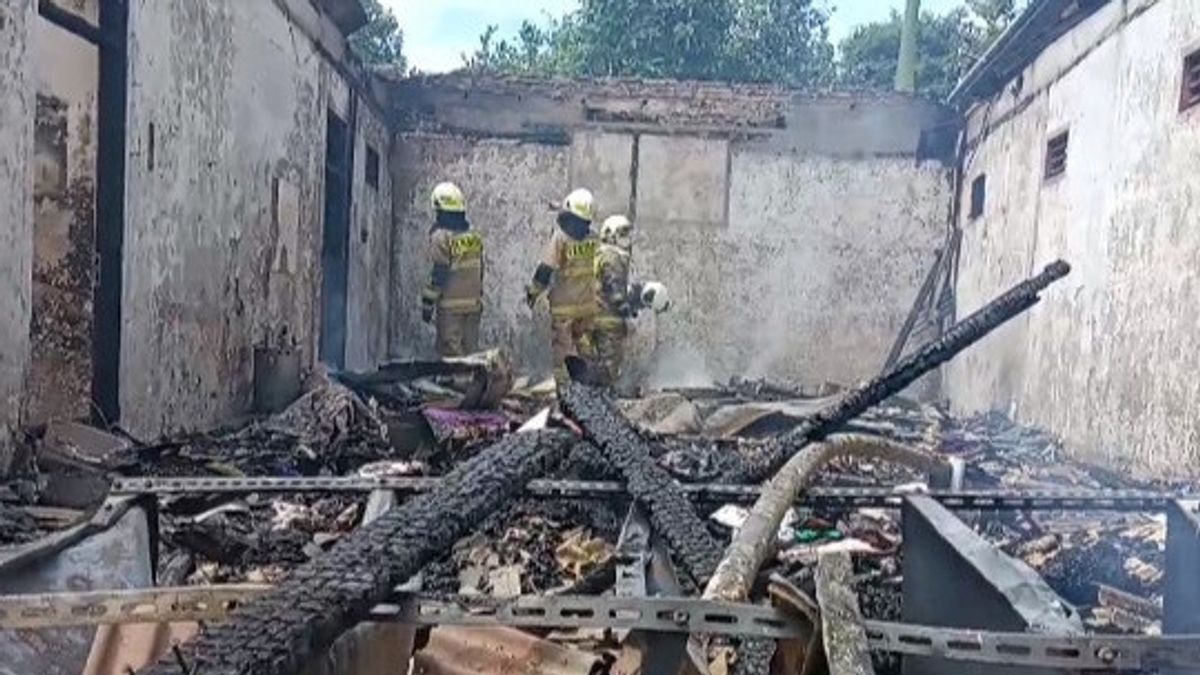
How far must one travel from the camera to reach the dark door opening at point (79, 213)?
5.37 m

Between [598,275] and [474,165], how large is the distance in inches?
205

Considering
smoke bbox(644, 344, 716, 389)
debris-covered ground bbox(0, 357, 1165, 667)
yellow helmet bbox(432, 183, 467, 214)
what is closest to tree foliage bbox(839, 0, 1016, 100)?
smoke bbox(644, 344, 716, 389)

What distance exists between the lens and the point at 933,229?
559 inches

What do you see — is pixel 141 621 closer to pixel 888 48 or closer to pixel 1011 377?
pixel 1011 377

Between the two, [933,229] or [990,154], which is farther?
[933,229]

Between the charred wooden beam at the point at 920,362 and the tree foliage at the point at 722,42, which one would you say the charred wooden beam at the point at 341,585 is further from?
the tree foliage at the point at 722,42

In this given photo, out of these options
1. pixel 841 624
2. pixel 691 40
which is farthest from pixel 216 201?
pixel 691 40

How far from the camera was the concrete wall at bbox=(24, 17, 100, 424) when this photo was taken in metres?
5.33

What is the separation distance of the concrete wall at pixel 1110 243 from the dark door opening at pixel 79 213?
604 centimetres

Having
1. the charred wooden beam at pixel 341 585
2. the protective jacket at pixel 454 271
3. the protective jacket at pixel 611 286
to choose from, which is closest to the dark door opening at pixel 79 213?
the charred wooden beam at pixel 341 585

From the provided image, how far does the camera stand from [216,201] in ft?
24.1

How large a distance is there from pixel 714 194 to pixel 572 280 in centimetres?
505

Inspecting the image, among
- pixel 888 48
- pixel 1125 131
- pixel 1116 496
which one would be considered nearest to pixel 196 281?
pixel 1116 496

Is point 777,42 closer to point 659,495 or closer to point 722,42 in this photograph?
point 722,42
